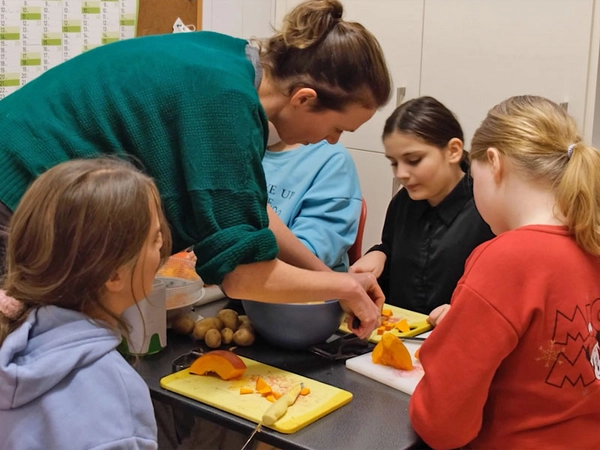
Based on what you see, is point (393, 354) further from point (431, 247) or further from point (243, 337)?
point (431, 247)

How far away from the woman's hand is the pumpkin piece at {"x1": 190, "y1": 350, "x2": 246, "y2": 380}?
0.23 metres

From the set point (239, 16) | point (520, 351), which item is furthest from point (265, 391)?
point (239, 16)

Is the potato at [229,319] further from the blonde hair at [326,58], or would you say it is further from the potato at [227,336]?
the blonde hair at [326,58]

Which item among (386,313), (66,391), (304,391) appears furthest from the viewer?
(386,313)

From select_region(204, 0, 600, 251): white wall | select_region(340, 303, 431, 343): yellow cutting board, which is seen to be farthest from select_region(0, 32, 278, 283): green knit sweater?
select_region(204, 0, 600, 251): white wall

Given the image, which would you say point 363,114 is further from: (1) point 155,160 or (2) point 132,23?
(2) point 132,23

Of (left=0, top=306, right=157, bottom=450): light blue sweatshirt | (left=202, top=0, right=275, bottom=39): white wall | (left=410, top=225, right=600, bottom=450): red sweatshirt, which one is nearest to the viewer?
(left=0, top=306, right=157, bottom=450): light blue sweatshirt

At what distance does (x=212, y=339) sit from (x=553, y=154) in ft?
2.35

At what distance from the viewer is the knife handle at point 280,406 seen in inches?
42.8

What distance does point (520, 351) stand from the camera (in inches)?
42.6

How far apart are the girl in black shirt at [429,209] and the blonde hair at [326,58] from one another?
565 mm

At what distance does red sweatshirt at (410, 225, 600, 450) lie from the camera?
106cm

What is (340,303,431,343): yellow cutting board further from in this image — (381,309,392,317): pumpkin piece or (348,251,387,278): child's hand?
(348,251,387,278): child's hand

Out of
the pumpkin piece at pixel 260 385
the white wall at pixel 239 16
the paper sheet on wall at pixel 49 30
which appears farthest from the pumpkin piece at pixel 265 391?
the white wall at pixel 239 16
